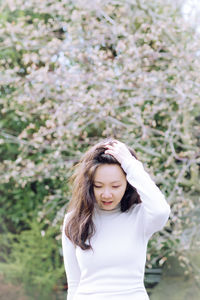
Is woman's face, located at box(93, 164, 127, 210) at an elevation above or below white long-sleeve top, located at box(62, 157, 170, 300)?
above

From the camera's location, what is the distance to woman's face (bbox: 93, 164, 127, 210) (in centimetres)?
156

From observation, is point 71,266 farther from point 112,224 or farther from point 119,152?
point 119,152

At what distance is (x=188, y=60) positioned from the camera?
3.48 metres

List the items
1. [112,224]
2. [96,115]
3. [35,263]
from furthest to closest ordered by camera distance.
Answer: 1. [35,263]
2. [96,115]
3. [112,224]

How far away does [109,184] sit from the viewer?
5.13 ft

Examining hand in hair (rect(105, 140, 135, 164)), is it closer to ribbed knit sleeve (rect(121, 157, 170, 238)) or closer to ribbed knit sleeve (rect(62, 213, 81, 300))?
ribbed knit sleeve (rect(121, 157, 170, 238))

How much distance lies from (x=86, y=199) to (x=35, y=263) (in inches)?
105

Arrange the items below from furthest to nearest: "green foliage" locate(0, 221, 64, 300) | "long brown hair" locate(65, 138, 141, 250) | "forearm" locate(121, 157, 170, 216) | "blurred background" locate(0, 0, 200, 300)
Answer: "green foliage" locate(0, 221, 64, 300)
"blurred background" locate(0, 0, 200, 300)
"long brown hair" locate(65, 138, 141, 250)
"forearm" locate(121, 157, 170, 216)

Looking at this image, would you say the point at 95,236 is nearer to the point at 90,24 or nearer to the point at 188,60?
the point at 188,60

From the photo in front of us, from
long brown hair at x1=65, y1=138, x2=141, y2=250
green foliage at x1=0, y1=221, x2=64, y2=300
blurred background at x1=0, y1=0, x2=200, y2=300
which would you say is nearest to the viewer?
long brown hair at x1=65, y1=138, x2=141, y2=250

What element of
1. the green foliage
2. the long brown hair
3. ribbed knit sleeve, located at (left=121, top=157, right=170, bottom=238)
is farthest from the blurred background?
ribbed knit sleeve, located at (left=121, top=157, right=170, bottom=238)

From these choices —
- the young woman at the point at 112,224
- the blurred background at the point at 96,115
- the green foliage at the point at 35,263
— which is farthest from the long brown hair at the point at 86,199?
the green foliage at the point at 35,263

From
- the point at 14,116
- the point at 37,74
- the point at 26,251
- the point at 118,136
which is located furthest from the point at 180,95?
the point at 26,251

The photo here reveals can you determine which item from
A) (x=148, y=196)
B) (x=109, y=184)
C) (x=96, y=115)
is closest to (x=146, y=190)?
(x=148, y=196)
